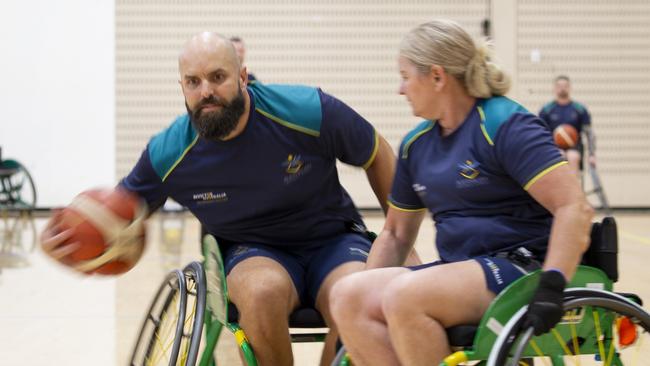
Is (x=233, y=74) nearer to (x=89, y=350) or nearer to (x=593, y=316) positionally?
(x=593, y=316)

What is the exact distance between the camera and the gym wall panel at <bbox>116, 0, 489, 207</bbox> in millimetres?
10188

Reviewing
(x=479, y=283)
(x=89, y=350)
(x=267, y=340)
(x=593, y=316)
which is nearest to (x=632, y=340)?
(x=593, y=316)

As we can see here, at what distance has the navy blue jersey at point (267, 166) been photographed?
8.89ft

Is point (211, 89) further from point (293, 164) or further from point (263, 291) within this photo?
point (263, 291)

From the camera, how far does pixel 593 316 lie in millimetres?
1982

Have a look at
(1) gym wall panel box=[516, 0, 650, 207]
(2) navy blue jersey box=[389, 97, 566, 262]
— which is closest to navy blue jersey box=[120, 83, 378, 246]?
(2) navy blue jersey box=[389, 97, 566, 262]

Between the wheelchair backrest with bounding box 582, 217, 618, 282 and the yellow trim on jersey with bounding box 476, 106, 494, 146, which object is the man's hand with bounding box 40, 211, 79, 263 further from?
the wheelchair backrest with bounding box 582, 217, 618, 282

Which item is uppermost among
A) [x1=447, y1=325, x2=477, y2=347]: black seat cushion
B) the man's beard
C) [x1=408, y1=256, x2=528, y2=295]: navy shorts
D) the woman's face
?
the woman's face

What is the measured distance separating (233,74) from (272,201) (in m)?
0.40

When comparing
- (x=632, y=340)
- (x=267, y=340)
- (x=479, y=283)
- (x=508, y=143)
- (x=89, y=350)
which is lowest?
(x=89, y=350)

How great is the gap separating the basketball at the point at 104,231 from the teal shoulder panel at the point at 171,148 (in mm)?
135

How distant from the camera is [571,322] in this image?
6.47 feet

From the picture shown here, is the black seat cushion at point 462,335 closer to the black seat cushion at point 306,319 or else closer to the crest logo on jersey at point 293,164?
the black seat cushion at point 306,319

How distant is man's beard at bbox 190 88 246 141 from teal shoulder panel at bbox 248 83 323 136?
0.44 ft
